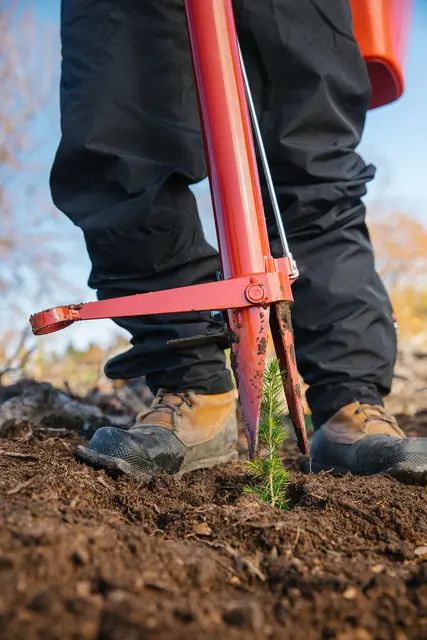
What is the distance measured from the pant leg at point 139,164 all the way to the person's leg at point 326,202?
30 cm

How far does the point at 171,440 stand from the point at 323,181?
1.09 metres

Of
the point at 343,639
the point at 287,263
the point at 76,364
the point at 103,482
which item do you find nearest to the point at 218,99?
the point at 287,263

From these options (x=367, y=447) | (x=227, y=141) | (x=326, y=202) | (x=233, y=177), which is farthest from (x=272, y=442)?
(x=326, y=202)

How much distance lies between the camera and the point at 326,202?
2.12m

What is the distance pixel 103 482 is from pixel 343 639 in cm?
84

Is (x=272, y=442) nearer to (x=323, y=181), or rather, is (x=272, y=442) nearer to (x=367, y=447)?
(x=367, y=447)

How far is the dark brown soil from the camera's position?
74 centimetres

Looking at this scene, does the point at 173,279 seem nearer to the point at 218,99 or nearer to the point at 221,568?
the point at 218,99

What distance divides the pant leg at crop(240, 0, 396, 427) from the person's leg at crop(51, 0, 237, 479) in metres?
0.30

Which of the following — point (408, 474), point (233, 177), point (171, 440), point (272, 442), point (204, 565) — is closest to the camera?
point (204, 565)

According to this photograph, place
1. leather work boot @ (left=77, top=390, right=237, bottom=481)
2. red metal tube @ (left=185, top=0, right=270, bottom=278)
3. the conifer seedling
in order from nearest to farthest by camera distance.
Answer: the conifer seedling < red metal tube @ (left=185, top=0, right=270, bottom=278) < leather work boot @ (left=77, top=390, right=237, bottom=481)

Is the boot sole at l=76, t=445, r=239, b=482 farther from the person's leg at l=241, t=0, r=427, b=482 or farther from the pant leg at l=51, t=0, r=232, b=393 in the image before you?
the person's leg at l=241, t=0, r=427, b=482

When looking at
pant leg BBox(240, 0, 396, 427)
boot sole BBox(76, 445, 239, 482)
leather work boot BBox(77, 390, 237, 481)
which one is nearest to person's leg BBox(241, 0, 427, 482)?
pant leg BBox(240, 0, 396, 427)

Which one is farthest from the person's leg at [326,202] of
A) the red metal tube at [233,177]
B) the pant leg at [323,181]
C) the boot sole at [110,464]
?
the boot sole at [110,464]
